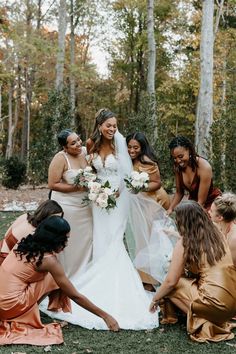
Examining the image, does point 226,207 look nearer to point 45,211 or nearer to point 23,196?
point 45,211

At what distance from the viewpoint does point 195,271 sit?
15.3ft

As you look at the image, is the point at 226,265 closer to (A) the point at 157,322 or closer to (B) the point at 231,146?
(A) the point at 157,322

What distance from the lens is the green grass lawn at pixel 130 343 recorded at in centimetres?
423

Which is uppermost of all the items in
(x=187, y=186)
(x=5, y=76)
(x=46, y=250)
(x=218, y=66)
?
(x=218, y=66)

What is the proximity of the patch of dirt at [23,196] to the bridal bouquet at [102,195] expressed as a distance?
7.93 m

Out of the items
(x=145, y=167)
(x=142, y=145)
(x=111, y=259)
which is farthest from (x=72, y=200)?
(x=142, y=145)

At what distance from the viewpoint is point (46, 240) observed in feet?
14.4

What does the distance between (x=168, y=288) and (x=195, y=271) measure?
0.32m

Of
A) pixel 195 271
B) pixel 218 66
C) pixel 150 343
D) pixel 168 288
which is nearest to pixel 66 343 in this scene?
pixel 150 343

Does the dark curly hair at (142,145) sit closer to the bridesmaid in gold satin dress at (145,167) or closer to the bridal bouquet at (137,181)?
the bridesmaid in gold satin dress at (145,167)

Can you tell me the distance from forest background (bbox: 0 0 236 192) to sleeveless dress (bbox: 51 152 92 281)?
672cm

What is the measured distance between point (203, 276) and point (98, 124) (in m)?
2.29

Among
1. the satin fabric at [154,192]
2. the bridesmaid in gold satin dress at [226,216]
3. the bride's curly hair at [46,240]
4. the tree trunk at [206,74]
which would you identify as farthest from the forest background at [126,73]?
the bride's curly hair at [46,240]

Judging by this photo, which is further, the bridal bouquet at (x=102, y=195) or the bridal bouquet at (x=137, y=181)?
the bridal bouquet at (x=137, y=181)
